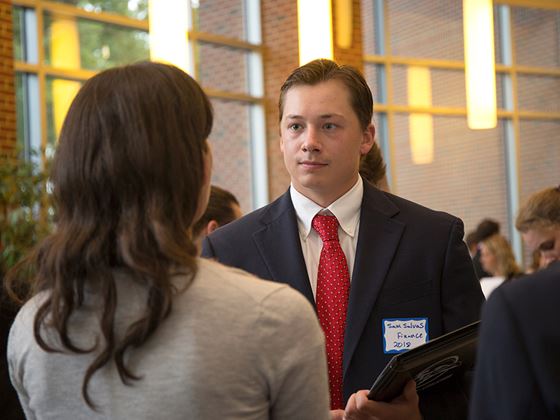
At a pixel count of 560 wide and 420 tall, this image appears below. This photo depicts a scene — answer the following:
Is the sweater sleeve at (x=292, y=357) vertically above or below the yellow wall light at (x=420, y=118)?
below

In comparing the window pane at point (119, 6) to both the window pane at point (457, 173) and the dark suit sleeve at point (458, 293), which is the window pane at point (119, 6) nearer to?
the window pane at point (457, 173)

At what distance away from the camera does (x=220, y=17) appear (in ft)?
35.6

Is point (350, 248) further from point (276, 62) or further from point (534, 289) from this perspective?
point (276, 62)

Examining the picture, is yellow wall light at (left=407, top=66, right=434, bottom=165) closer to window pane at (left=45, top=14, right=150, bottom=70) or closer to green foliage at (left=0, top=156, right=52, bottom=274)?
window pane at (left=45, top=14, right=150, bottom=70)

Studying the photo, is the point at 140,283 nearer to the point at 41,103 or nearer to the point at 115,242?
the point at 115,242

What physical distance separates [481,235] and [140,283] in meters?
7.03

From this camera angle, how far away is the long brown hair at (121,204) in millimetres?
1386

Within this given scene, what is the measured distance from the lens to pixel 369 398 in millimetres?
2137

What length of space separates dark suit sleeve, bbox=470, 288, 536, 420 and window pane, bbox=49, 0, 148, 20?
864 cm

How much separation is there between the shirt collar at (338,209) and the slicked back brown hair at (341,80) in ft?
0.81

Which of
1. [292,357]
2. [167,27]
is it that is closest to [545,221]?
[167,27]

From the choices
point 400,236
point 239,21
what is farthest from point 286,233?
point 239,21

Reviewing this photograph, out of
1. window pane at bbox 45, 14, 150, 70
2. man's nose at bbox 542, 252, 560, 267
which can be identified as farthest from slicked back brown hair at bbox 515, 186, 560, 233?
window pane at bbox 45, 14, 150, 70

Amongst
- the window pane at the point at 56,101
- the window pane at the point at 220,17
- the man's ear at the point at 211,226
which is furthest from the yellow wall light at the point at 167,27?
the window pane at the point at 220,17
